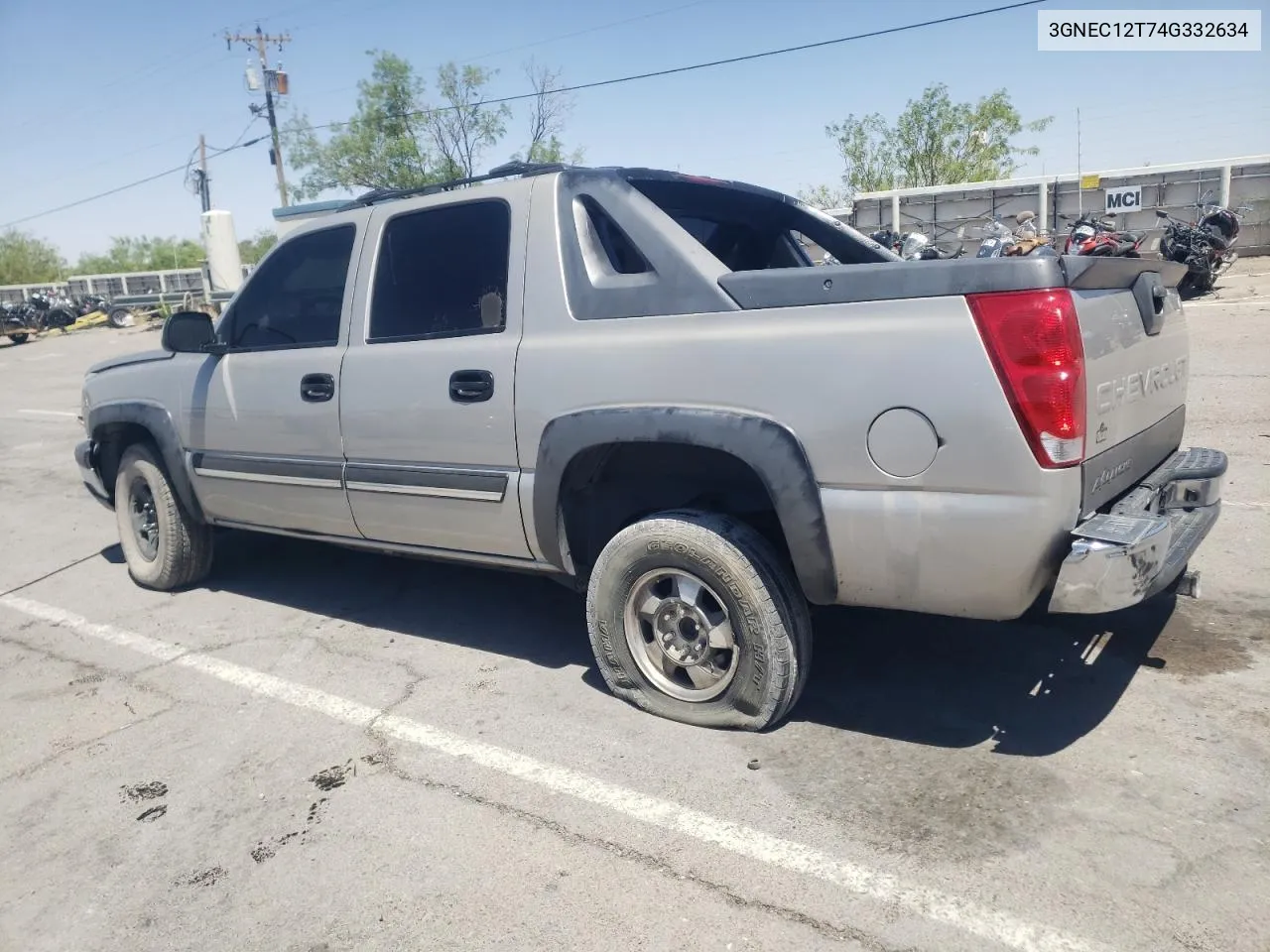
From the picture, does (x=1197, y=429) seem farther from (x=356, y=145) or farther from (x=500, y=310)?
(x=356, y=145)

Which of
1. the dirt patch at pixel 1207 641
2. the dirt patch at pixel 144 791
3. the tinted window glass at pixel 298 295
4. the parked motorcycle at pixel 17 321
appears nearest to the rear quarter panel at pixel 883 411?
the dirt patch at pixel 1207 641

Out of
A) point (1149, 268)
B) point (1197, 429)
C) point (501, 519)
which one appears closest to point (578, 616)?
point (501, 519)

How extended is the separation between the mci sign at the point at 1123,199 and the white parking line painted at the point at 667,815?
22689 mm

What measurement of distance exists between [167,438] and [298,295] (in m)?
1.20

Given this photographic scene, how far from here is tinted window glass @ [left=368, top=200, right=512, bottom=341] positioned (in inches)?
148

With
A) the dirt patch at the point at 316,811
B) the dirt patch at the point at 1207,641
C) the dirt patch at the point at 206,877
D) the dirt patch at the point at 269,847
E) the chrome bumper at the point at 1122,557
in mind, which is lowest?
the dirt patch at the point at 206,877

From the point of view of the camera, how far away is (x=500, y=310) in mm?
3678

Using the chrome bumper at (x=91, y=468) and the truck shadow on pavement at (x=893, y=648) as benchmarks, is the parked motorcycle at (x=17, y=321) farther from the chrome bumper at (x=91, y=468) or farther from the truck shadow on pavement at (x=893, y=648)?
the truck shadow on pavement at (x=893, y=648)

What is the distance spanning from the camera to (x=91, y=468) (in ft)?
18.7

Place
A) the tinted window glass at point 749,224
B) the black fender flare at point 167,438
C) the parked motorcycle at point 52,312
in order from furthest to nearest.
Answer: the parked motorcycle at point 52,312 < the black fender flare at point 167,438 < the tinted window glass at point 749,224

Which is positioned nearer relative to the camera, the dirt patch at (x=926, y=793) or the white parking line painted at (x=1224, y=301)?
the dirt patch at (x=926, y=793)

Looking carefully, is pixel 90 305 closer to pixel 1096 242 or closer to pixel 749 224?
pixel 1096 242

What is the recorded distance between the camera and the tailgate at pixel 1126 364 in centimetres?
272

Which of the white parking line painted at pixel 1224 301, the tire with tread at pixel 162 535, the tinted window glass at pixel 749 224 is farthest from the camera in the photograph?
the white parking line painted at pixel 1224 301
